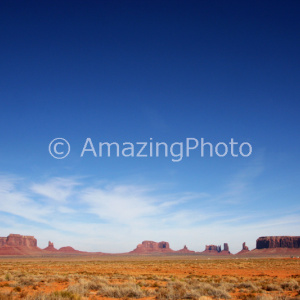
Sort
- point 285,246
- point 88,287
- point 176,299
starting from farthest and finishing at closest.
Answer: point 285,246 → point 88,287 → point 176,299

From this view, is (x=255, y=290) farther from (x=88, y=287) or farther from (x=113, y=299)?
(x=88, y=287)

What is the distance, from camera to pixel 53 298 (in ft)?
38.7

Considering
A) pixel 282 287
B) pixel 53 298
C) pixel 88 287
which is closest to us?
pixel 53 298

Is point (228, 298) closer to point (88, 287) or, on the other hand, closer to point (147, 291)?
point (147, 291)

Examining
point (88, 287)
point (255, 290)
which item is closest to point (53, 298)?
point (88, 287)

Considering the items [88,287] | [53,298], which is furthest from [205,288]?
[53,298]

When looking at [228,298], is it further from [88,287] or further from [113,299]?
[88,287]

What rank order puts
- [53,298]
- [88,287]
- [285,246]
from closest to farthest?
1. [53,298]
2. [88,287]
3. [285,246]

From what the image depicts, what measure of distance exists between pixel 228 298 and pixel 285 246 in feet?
668

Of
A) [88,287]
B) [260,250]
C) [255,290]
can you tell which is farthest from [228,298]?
[260,250]

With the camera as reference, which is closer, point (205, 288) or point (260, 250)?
point (205, 288)

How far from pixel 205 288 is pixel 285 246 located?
202 meters

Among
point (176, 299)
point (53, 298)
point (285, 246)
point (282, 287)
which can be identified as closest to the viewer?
point (53, 298)

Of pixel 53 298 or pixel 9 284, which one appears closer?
pixel 53 298
